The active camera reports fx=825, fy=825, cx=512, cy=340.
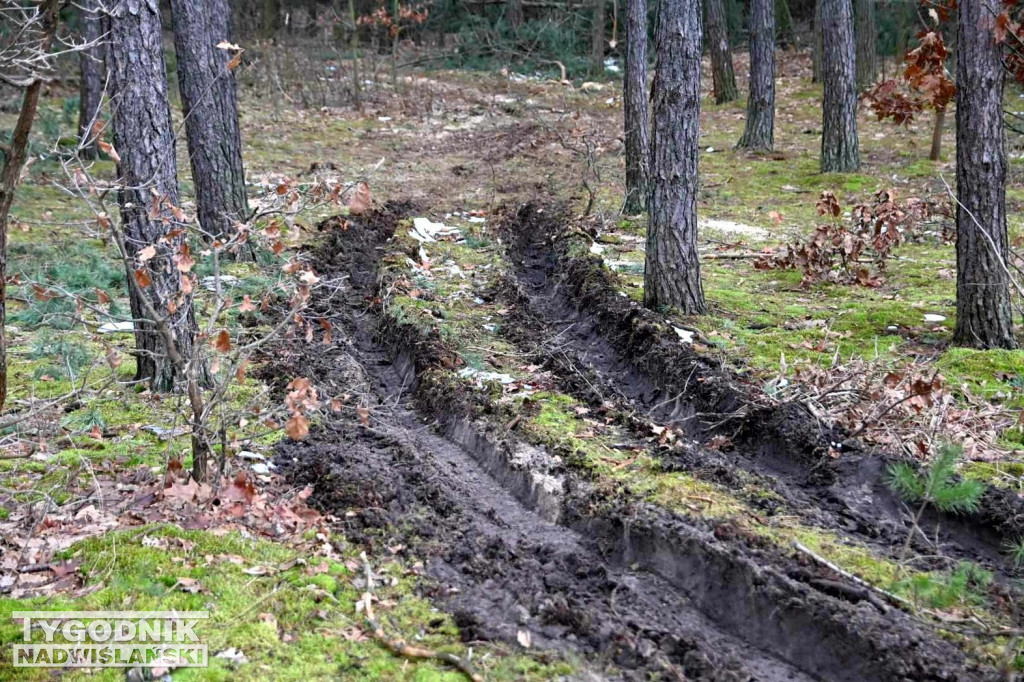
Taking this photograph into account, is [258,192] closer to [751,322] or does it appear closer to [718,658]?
[751,322]

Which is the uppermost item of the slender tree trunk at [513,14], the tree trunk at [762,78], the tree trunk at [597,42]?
the slender tree trunk at [513,14]

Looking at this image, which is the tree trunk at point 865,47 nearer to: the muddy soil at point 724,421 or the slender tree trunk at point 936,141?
the slender tree trunk at point 936,141

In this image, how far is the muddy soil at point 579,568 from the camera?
373cm

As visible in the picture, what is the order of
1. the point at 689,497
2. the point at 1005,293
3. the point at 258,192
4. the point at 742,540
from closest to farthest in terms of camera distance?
the point at 742,540, the point at 689,497, the point at 1005,293, the point at 258,192

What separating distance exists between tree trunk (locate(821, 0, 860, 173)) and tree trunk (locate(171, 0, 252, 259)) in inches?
367

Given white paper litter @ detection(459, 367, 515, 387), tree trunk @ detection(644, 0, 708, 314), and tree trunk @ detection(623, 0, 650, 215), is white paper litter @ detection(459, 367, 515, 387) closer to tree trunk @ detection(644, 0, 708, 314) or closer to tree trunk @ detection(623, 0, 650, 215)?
tree trunk @ detection(644, 0, 708, 314)

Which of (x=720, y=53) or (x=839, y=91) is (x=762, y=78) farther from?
(x=720, y=53)

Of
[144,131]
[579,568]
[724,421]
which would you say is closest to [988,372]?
[724,421]

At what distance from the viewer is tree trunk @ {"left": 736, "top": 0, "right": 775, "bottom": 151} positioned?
15.5 m

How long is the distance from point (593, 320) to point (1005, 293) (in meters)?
3.50

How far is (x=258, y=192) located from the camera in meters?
12.1

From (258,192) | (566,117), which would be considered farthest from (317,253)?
(566,117)

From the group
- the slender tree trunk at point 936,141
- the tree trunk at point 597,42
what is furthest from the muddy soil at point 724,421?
the tree trunk at point 597,42

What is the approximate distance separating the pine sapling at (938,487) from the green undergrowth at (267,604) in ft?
6.98
